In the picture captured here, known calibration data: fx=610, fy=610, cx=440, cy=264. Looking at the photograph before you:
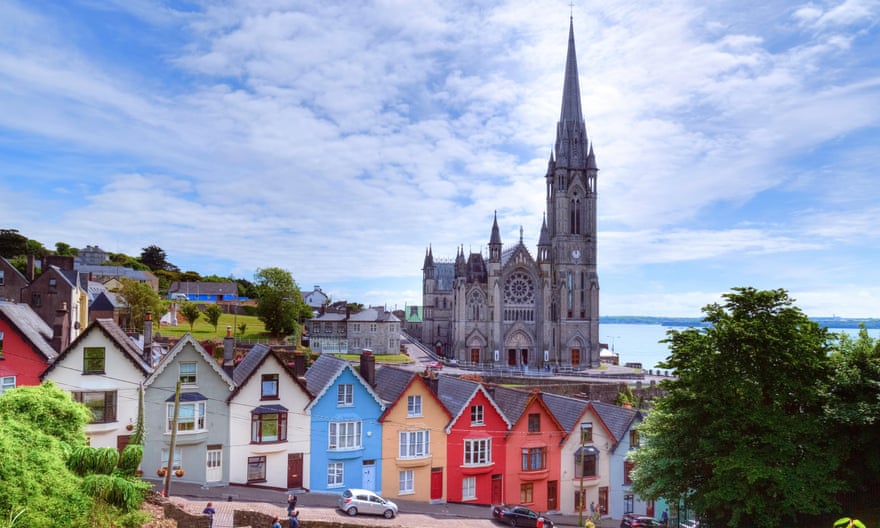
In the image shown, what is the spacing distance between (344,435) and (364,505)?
255 inches

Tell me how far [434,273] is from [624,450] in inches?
3188

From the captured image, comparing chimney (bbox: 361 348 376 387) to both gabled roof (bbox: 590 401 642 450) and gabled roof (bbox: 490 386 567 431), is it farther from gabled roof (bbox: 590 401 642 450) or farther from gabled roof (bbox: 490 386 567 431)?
gabled roof (bbox: 590 401 642 450)

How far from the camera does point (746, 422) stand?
24.3 metres

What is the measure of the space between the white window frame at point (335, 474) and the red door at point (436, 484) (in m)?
5.10

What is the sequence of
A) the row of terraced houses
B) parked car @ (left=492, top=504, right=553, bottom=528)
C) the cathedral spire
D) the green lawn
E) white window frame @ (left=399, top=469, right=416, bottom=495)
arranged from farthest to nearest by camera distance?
the cathedral spire < the green lawn < white window frame @ (left=399, top=469, right=416, bottom=495) < the row of terraced houses < parked car @ (left=492, top=504, right=553, bottom=528)

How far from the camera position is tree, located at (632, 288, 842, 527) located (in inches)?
912

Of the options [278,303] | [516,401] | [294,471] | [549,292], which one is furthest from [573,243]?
[294,471]

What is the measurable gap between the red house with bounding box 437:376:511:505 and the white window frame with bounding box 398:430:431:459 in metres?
1.28

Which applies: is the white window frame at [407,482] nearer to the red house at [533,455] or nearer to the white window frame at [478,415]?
the white window frame at [478,415]

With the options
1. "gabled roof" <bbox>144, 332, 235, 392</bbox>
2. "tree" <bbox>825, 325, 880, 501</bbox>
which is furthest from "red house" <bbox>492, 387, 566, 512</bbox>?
"gabled roof" <bbox>144, 332, 235, 392</bbox>

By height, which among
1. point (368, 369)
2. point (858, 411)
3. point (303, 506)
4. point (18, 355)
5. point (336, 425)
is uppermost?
point (18, 355)

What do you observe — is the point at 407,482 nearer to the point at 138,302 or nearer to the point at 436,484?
the point at 436,484

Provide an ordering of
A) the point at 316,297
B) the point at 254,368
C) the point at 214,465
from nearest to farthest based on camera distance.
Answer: the point at 214,465
the point at 254,368
the point at 316,297

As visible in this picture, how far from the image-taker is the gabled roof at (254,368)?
101ft
